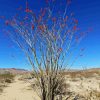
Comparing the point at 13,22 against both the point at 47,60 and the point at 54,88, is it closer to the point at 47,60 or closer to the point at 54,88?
the point at 47,60

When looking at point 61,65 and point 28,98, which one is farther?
point 28,98

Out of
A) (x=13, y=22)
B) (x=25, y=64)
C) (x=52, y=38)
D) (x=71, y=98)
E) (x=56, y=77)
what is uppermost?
(x=13, y=22)

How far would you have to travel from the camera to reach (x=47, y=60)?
5980 mm

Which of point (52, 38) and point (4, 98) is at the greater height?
point (52, 38)

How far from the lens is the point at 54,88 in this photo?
20.5 feet

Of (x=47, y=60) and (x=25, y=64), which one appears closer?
(x=47, y=60)

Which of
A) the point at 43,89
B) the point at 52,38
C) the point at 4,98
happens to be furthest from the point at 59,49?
the point at 4,98

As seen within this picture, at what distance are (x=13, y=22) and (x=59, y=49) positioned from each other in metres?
1.59

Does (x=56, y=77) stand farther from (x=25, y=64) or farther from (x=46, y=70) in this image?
(x=25, y=64)

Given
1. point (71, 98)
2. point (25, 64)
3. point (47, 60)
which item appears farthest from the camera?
point (71, 98)

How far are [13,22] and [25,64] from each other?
1.28m

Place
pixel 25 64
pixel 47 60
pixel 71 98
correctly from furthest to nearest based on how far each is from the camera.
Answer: pixel 71 98 → pixel 25 64 → pixel 47 60

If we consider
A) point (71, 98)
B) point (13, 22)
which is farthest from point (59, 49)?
point (71, 98)

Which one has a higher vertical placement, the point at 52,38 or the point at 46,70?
the point at 52,38
